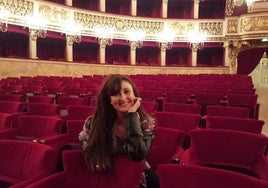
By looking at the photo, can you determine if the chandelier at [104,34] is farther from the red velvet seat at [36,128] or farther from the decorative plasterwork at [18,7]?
the red velvet seat at [36,128]

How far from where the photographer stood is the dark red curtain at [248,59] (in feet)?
68.3

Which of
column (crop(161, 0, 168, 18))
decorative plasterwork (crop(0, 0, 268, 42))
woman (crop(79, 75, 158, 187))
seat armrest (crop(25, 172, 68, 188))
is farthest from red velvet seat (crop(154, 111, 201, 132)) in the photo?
column (crop(161, 0, 168, 18))

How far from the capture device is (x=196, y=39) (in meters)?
21.1

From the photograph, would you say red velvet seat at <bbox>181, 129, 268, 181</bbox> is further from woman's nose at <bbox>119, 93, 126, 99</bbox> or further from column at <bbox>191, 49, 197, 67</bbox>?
column at <bbox>191, 49, 197, 67</bbox>

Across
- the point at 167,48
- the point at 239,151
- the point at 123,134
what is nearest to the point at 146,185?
the point at 123,134

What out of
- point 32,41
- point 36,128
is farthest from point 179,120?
point 32,41

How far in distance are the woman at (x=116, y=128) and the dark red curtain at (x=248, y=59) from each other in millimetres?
20575

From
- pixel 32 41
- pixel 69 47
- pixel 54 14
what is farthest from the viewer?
pixel 69 47

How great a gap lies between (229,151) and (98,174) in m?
1.27

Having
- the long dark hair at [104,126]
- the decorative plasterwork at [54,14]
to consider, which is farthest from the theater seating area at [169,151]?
the decorative plasterwork at [54,14]

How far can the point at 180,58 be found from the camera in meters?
22.8

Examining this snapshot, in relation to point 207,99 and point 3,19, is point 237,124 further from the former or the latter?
point 3,19

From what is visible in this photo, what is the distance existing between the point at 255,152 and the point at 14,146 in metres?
1.93

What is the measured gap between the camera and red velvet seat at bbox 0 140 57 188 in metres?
2.10
